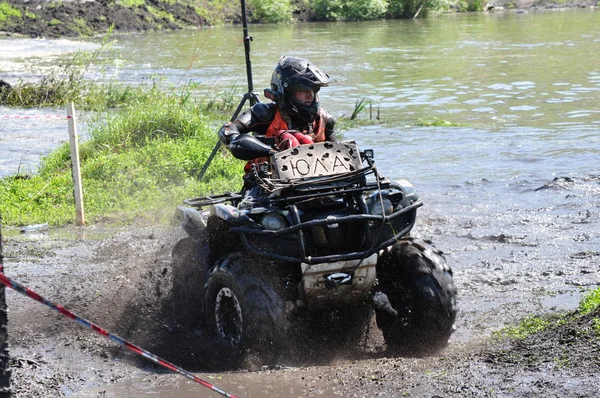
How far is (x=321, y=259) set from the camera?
6.41m

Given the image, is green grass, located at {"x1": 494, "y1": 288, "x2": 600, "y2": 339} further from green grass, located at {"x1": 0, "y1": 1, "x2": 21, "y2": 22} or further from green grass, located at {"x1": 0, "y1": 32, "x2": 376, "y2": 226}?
green grass, located at {"x1": 0, "y1": 1, "x2": 21, "y2": 22}

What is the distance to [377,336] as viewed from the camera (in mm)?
7398

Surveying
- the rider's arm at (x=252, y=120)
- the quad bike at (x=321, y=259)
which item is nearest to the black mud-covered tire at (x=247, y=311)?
the quad bike at (x=321, y=259)

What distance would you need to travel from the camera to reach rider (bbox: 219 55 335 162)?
24.8 ft

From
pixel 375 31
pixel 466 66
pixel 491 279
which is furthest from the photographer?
pixel 375 31

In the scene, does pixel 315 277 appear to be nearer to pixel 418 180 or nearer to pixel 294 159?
pixel 294 159

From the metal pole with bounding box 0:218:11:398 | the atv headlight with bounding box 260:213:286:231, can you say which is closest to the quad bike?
the atv headlight with bounding box 260:213:286:231

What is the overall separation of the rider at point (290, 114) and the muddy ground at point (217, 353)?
1.61 metres

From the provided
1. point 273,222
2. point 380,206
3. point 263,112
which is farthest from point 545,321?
point 263,112

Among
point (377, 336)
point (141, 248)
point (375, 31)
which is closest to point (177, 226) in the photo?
point (141, 248)

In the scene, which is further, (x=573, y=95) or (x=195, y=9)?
(x=195, y=9)

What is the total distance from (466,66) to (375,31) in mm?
16330

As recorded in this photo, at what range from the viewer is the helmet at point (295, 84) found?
7.55 m

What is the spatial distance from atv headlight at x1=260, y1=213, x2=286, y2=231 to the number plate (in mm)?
378
